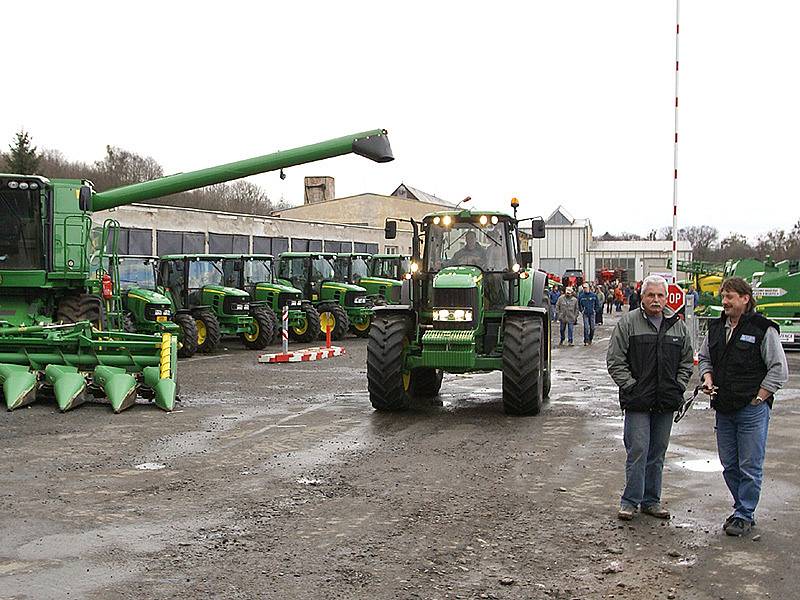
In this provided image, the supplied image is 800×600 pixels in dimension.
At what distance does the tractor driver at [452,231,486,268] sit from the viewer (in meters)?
12.4

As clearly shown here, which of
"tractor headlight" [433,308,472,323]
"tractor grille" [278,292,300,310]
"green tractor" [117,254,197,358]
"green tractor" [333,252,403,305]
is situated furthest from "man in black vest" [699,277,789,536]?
"green tractor" [333,252,403,305]

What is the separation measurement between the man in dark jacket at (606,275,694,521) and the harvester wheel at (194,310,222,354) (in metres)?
15.0

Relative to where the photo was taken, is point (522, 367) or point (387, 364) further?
point (387, 364)

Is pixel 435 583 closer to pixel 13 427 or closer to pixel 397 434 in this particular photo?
pixel 397 434

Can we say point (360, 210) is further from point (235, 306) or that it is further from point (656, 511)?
point (656, 511)

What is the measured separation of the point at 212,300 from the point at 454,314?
37.3 feet

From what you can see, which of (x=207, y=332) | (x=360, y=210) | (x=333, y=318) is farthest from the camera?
(x=360, y=210)

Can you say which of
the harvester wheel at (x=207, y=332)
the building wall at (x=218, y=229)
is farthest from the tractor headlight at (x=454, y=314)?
the building wall at (x=218, y=229)

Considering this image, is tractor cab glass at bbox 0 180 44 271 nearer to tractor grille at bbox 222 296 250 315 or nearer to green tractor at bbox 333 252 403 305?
tractor grille at bbox 222 296 250 315

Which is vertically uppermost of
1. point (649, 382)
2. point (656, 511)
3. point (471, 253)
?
point (471, 253)

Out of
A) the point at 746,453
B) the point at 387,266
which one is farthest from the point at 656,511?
the point at 387,266

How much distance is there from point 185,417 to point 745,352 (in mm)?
6906

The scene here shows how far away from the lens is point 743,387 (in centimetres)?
625

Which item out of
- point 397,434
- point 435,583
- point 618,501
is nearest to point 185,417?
point 397,434
